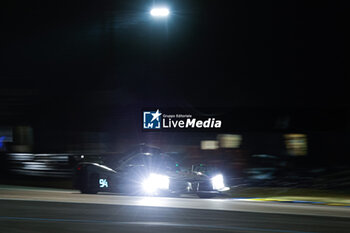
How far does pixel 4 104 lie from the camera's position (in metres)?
24.0

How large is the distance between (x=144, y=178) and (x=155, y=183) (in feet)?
1.11

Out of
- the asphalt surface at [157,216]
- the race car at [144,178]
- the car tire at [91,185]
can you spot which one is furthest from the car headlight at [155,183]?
the car tire at [91,185]

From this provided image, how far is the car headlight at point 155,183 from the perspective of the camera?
41.8 ft

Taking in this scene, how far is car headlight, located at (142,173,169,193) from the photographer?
1273 cm

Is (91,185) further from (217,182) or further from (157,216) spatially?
(157,216)

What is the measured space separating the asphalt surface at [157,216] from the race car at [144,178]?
1.21 metres

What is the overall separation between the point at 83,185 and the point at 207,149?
9471 millimetres

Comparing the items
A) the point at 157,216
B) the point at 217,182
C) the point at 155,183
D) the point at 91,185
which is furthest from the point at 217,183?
the point at 157,216

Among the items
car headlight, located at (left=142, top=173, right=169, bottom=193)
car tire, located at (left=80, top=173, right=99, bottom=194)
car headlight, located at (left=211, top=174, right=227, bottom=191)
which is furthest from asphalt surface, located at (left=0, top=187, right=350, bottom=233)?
car headlight, located at (left=211, top=174, right=227, bottom=191)

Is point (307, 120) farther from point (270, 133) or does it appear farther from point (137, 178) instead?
point (137, 178)

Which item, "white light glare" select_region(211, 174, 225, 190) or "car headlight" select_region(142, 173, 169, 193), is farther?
"white light glare" select_region(211, 174, 225, 190)

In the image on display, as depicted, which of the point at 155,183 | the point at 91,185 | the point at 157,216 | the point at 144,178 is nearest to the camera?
the point at 157,216

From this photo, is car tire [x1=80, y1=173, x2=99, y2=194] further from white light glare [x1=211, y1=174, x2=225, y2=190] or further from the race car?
white light glare [x1=211, y1=174, x2=225, y2=190]

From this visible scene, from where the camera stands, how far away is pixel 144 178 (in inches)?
510
